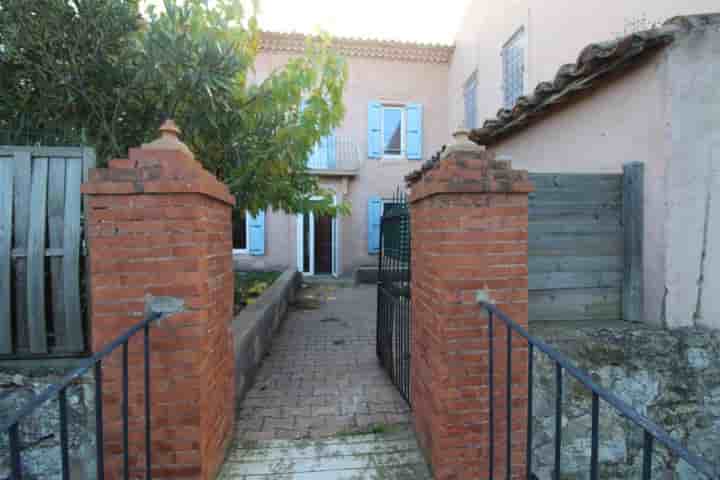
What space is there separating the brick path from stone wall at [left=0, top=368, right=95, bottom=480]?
0.89 m

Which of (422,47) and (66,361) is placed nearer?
(66,361)

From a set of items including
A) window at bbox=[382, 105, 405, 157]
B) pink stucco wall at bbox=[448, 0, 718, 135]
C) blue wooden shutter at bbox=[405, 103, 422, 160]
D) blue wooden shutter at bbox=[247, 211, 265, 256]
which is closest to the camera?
pink stucco wall at bbox=[448, 0, 718, 135]

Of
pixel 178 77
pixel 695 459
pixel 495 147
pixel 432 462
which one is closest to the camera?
pixel 695 459

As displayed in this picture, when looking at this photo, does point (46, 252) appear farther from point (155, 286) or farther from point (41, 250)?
point (155, 286)

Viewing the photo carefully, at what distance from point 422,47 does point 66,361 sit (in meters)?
10.7

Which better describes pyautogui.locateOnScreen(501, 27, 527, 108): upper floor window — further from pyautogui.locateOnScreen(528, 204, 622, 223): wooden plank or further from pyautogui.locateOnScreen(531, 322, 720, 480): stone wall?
pyautogui.locateOnScreen(531, 322, 720, 480): stone wall

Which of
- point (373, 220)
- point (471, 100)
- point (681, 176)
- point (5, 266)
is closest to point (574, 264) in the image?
point (681, 176)

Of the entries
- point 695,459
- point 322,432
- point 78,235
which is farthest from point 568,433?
point 78,235

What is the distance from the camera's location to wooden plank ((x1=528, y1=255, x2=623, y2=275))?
103 inches

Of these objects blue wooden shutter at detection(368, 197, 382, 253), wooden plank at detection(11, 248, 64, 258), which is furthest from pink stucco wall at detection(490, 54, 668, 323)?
blue wooden shutter at detection(368, 197, 382, 253)

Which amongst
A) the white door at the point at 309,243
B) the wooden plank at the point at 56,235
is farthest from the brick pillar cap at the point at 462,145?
the white door at the point at 309,243

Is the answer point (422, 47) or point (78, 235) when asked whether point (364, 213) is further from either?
point (78, 235)

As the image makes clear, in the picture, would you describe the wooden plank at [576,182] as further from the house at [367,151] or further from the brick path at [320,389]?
the house at [367,151]

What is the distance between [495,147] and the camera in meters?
4.86
